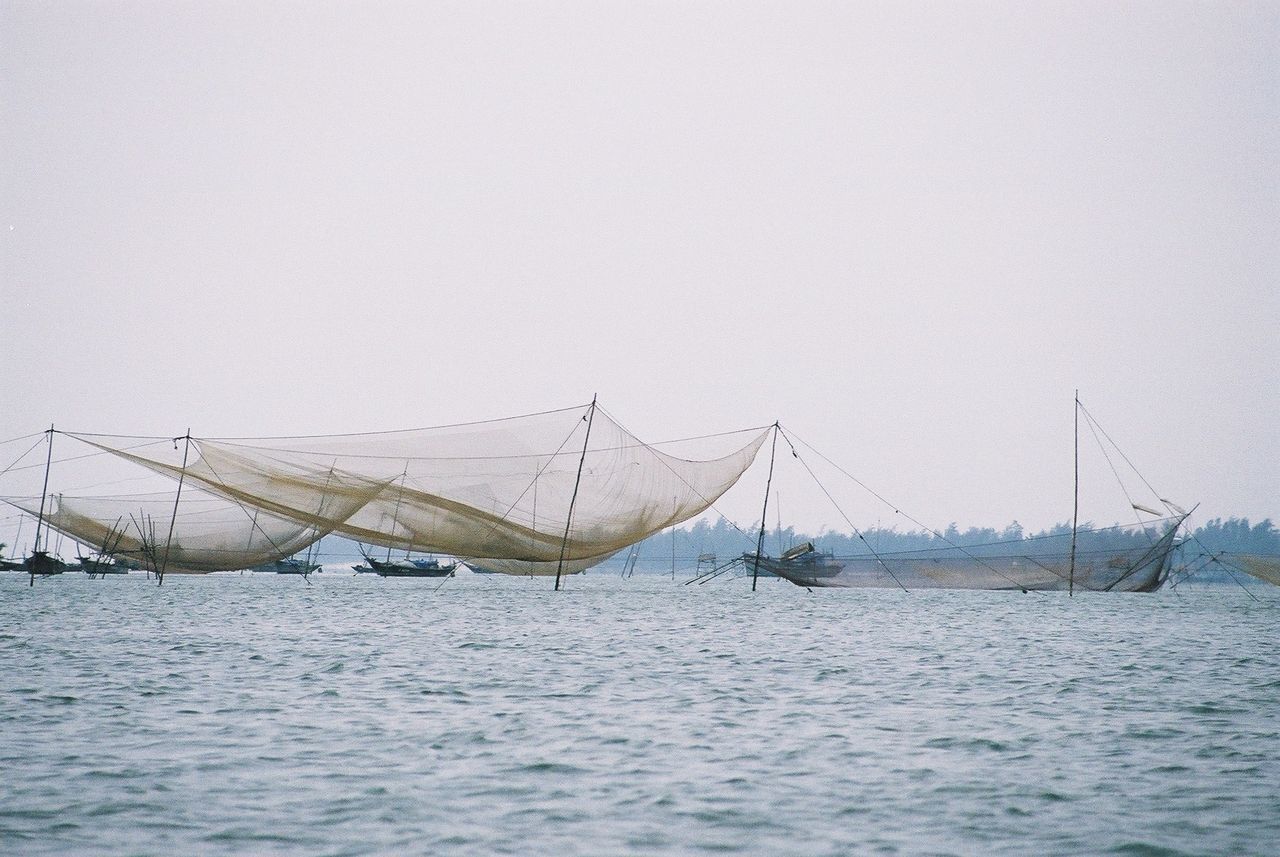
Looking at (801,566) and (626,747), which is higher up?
(801,566)

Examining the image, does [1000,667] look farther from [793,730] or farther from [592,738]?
[592,738]

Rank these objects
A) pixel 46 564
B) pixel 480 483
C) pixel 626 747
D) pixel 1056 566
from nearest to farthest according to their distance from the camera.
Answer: pixel 626 747 < pixel 480 483 < pixel 1056 566 < pixel 46 564

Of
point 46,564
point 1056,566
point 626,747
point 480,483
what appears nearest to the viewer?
point 626,747

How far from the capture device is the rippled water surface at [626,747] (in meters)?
6.25

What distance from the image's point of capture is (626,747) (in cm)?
875

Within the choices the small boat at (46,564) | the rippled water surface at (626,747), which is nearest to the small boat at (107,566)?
the small boat at (46,564)

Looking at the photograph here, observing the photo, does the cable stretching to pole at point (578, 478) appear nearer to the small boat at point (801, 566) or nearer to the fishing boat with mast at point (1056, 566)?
the fishing boat with mast at point (1056, 566)

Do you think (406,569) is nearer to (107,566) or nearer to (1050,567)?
(107,566)

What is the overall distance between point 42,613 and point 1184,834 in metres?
24.4

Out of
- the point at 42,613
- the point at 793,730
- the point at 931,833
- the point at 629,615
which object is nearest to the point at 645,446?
the point at 629,615

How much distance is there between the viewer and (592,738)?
9.13 metres

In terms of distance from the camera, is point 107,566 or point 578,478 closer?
point 578,478

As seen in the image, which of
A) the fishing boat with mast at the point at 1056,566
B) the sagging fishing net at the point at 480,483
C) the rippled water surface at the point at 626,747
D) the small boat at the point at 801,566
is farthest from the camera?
the small boat at the point at 801,566

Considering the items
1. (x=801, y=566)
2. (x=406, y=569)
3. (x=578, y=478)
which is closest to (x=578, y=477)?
(x=578, y=478)
